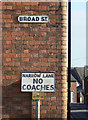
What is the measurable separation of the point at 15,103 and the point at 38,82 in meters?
0.91

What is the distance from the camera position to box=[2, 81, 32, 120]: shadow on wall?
7887mm

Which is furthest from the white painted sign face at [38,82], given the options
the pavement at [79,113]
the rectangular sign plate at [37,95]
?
the pavement at [79,113]

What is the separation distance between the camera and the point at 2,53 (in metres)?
7.97

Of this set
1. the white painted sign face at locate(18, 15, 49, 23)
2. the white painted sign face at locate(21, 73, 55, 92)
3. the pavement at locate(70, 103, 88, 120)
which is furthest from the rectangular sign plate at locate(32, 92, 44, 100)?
the pavement at locate(70, 103, 88, 120)

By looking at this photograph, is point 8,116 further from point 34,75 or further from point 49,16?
point 49,16

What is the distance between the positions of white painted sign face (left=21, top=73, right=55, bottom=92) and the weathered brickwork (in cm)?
13

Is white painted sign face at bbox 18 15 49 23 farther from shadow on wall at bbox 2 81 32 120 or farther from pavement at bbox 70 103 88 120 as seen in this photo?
pavement at bbox 70 103 88 120

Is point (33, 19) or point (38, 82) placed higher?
point (33, 19)

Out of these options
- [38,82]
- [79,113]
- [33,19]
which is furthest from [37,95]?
[79,113]

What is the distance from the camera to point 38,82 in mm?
7883

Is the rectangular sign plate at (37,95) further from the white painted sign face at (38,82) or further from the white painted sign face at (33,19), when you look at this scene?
the white painted sign face at (33,19)

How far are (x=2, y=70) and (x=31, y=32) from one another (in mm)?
1402

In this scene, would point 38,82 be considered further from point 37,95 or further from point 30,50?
point 30,50

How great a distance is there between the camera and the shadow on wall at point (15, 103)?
7887mm
